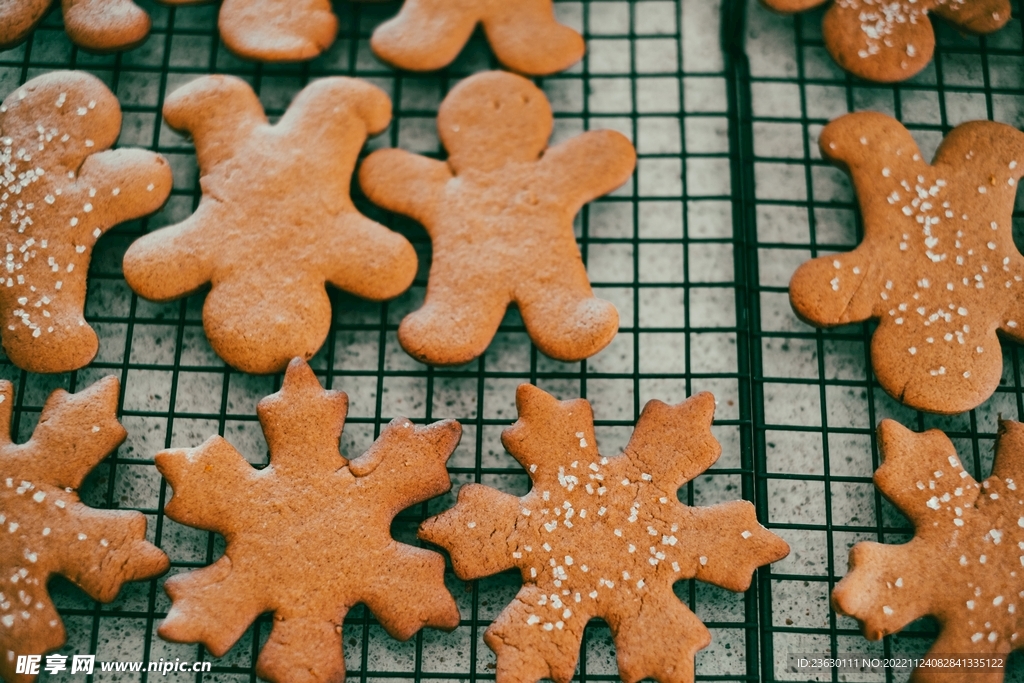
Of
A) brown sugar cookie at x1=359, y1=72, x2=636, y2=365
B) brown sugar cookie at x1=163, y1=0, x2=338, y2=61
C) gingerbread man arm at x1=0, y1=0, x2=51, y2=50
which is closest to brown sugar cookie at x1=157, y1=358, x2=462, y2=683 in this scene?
brown sugar cookie at x1=359, y1=72, x2=636, y2=365

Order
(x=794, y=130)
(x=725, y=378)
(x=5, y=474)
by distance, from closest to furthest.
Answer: (x=5, y=474), (x=725, y=378), (x=794, y=130)

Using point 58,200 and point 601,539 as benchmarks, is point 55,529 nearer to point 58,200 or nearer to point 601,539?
point 58,200

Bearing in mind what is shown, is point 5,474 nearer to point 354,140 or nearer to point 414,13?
point 354,140

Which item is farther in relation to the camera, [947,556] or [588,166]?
[588,166]

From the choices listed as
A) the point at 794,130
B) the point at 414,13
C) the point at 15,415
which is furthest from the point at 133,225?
the point at 794,130

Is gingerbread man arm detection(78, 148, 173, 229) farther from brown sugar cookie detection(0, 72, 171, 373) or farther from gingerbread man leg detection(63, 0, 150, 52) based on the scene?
gingerbread man leg detection(63, 0, 150, 52)

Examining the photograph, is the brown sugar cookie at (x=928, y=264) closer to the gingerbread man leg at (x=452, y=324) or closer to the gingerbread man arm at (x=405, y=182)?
the gingerbread man leg at (x=452, y=324)

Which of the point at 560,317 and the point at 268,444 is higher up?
the point at 560,317

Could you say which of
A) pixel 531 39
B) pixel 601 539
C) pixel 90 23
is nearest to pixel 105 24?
pixel 90 23
